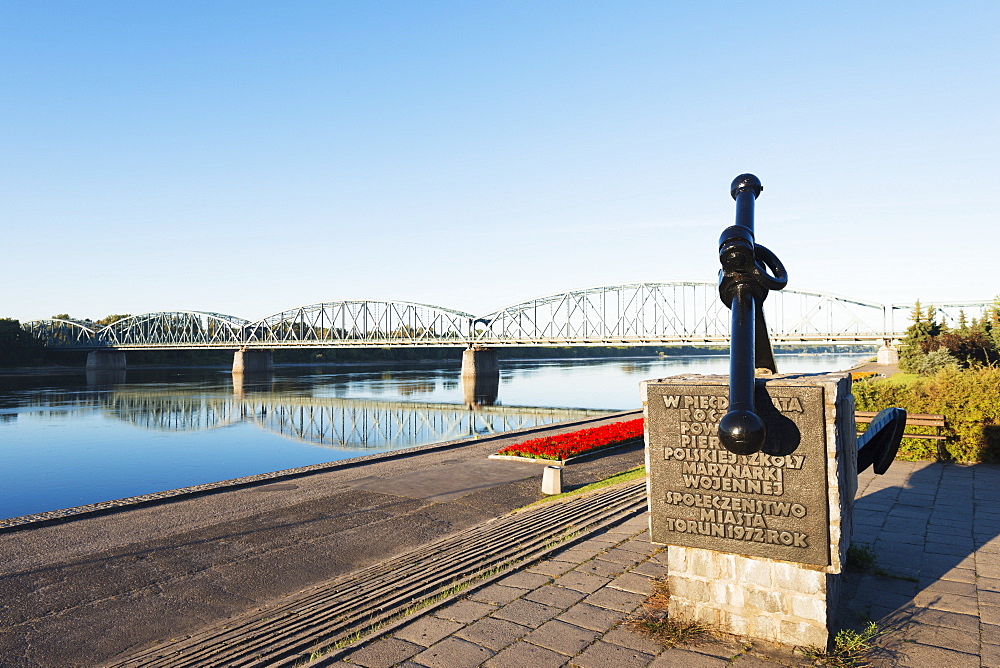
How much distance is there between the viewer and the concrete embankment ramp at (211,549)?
723 cm

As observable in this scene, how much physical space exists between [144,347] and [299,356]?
32.8 meters

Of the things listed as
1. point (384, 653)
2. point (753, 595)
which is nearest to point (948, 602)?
point (753, 595)

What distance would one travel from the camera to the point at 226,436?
35.7 meters

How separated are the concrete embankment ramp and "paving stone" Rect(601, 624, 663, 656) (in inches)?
175

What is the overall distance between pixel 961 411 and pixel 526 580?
37.9 feet

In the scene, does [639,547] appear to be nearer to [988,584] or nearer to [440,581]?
[440,581]

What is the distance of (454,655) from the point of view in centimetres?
528

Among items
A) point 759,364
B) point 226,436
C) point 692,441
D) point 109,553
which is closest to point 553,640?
point 692,441

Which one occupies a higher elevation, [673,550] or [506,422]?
[673,550]

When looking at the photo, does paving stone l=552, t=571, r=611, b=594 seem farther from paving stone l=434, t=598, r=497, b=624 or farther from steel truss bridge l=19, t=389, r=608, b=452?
steel truss bridge l=19, t=389, r=608, b=452

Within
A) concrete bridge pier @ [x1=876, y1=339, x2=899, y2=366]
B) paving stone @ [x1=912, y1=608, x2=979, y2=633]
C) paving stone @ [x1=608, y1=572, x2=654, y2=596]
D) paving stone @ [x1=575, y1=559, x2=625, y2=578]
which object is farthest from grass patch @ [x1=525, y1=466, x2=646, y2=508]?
concrete bridge pier @ [x1=876, y1=339, x2=899, y2=366]

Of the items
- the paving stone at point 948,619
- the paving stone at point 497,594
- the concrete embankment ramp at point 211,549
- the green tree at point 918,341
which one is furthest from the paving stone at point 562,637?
the green tree at point 918,341

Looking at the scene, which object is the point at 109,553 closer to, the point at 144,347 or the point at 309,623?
the point at 309,623

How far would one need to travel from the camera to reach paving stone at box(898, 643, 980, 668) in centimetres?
488
